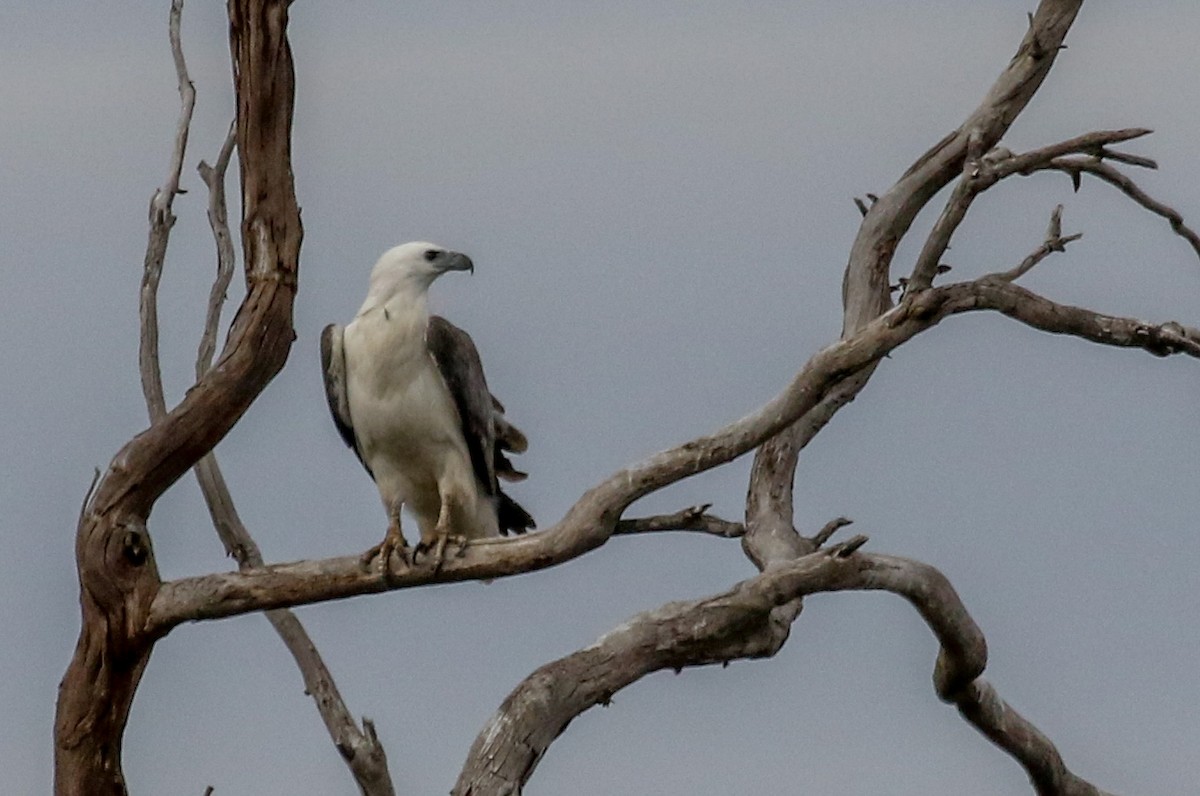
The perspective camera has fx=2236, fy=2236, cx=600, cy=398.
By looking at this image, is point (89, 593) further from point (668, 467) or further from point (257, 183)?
point (668, 467)

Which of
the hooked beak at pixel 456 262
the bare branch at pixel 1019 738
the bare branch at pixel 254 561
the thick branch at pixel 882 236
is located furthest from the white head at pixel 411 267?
the bare branch at pixel 1019 738

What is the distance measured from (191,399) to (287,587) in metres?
0.71

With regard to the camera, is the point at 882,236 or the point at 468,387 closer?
the point at 882,236

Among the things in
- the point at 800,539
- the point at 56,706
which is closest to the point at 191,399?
the point at 56,706

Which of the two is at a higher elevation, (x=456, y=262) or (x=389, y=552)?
(x=456, y=262)

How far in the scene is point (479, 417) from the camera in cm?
954

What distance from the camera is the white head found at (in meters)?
9.38

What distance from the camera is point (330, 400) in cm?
956

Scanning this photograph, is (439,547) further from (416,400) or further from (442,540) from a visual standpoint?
(416,400)

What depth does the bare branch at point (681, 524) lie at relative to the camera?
301 inches

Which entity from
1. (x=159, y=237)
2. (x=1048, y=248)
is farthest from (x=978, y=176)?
(x=159, y=237)

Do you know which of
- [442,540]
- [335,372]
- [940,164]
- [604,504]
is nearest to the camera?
[604,504]

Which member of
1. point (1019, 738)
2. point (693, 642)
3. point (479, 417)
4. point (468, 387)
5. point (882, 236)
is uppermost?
point (882, 236)

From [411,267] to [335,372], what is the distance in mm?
548
